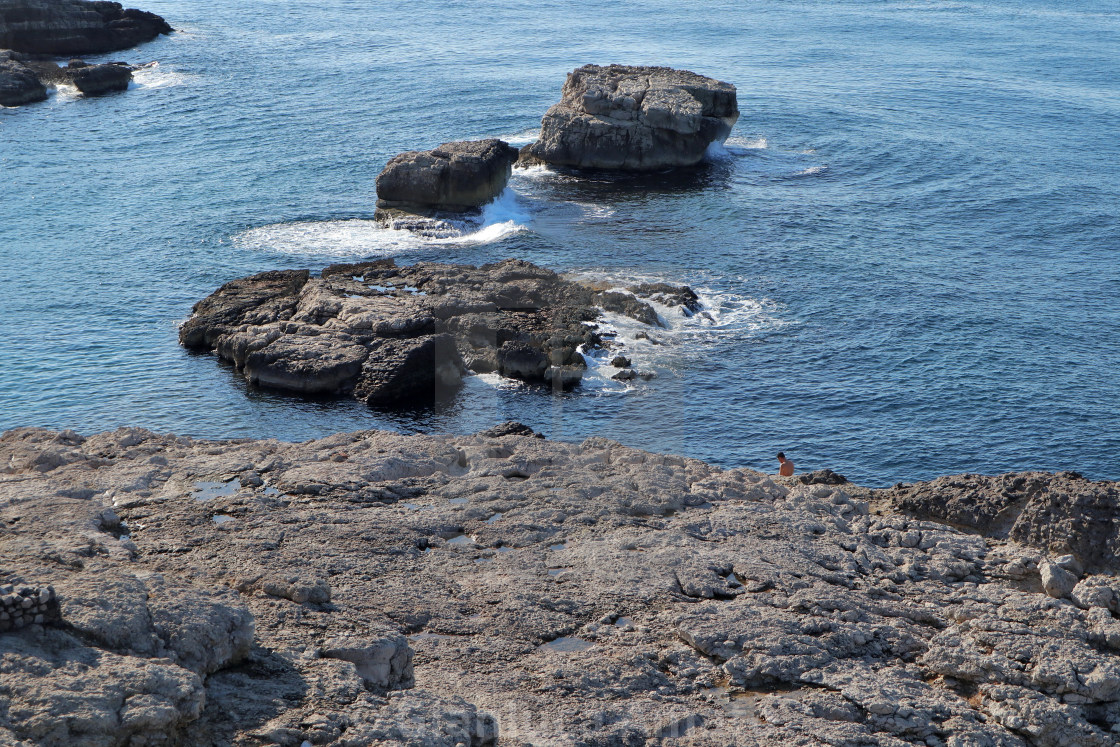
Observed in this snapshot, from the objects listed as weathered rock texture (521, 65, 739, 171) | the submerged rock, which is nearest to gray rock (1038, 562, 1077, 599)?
the submerged rock

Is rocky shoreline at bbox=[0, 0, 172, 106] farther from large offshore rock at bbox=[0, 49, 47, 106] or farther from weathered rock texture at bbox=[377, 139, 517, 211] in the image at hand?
weathered rock texture at bbox=[377, 139, 517, 211]

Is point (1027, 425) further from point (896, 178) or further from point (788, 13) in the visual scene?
point (788, 13)

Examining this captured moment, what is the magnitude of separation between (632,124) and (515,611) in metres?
57.6

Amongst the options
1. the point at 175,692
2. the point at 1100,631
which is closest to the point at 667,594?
the point at 1100,631

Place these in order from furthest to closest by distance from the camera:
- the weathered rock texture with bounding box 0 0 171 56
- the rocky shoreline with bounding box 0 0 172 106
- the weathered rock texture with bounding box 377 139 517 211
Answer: the weathered rock texture with bounding box 0 0 171 56, the rocky shoreline with bounding box 0 0 172 106, the weathered rock texture with bounding box 377 139 517 211

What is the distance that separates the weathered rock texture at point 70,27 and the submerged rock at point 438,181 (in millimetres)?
62473

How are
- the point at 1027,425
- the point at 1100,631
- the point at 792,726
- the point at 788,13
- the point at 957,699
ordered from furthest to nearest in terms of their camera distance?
the point at 788,13
the point at 1027,425
the point at 1100,631
the point at 957,699
the point at 792,726

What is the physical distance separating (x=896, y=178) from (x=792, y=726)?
6174 cm

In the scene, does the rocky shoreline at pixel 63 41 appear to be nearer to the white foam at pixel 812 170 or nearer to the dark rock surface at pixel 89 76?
the dark rock surface at pixel 89 76

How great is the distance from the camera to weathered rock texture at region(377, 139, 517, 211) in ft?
216

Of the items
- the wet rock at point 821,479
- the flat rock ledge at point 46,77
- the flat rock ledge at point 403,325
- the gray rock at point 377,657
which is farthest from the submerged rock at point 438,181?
the gray rock at point 377,657

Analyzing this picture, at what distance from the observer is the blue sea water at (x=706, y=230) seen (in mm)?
43500

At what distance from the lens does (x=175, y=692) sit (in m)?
16.4

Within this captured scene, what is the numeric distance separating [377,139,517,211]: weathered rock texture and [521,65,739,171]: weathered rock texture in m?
10.1
